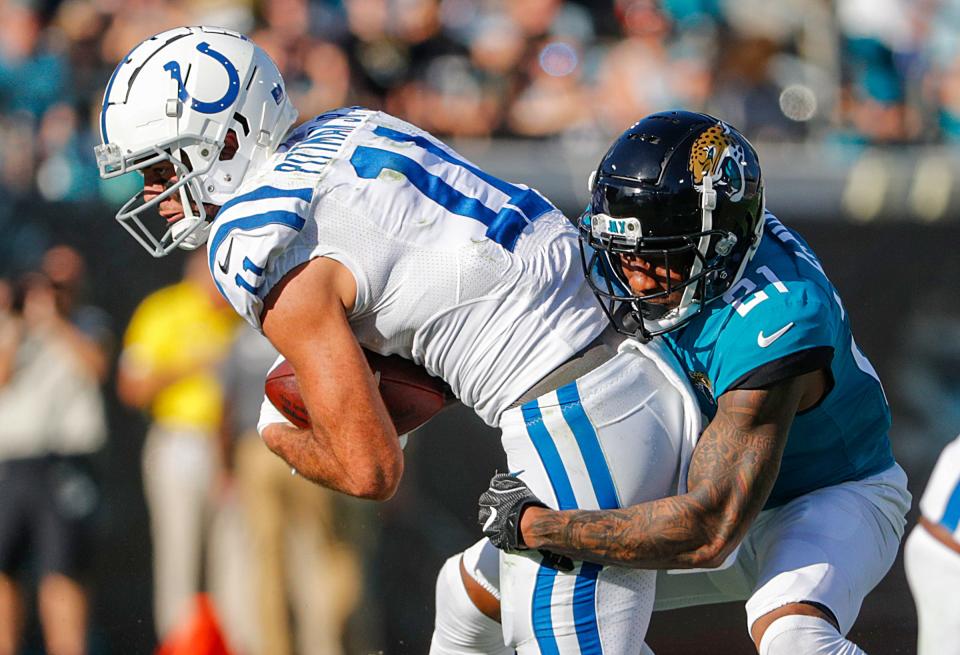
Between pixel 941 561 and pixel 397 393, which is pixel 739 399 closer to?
pixel 941 561

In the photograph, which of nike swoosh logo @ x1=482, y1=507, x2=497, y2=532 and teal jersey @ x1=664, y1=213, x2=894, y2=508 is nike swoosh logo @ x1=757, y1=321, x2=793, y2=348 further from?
nike swoosh logo @ x1=482, y1=507, x2=497, y2=532

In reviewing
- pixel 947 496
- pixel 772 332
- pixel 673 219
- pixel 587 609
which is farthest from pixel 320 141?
pixel 947 496

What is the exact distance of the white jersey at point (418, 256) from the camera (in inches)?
101

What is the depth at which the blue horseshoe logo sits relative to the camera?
2729 mm

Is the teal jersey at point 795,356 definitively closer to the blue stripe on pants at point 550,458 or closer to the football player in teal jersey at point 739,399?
the football player in teal jersey at point 739,399

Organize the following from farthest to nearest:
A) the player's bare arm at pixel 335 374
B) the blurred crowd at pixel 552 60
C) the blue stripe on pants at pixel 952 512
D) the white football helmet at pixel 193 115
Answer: the blurred crowd at pixel 552 60 → the white football helmet at pixel 193 115 → the player's bare arm at pixel 335 374 → the blue stripe on pants at pixel 952 512

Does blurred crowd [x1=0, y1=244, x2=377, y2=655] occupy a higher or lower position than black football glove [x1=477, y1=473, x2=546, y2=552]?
lower

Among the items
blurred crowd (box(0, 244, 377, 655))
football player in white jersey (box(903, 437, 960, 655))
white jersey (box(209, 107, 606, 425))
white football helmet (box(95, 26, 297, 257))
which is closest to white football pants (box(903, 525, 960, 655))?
football player in white jersey (box(903, 437, 960, 655))

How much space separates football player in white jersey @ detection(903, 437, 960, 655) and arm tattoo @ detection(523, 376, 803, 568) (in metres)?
0.35

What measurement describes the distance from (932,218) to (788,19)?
50.1 inches

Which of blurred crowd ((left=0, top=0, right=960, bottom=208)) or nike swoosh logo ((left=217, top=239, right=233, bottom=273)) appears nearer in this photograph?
nike swoosh logo ((left=217, top=239, right=233, bottom=273))

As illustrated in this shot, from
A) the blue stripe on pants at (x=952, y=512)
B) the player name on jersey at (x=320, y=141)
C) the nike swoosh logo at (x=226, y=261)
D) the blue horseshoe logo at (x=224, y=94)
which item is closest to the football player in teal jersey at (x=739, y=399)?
the blue stripe on pants at (x=952, y=512)

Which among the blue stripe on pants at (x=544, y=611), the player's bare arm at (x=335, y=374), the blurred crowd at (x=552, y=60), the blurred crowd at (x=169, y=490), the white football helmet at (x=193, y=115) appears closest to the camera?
the player's bare arm at (x=335, y=374)

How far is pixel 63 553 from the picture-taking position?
4762 millimetres
